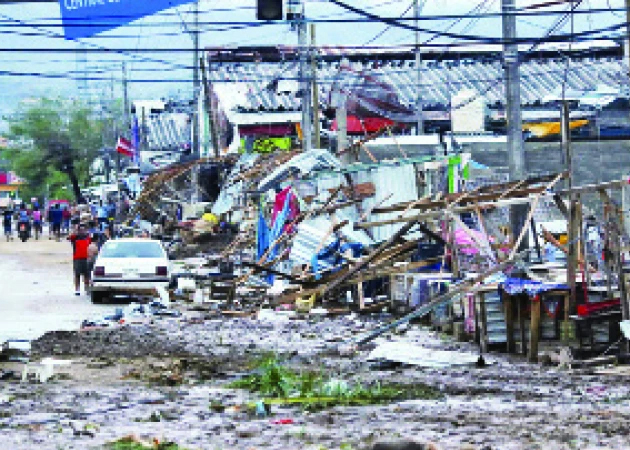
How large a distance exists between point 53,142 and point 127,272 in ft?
252

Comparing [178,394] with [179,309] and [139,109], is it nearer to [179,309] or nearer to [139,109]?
[179,309]

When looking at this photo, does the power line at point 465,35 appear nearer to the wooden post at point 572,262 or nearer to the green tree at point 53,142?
the wooden post at point 572,262

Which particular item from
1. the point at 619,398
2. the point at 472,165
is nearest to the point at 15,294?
the point at 472,165

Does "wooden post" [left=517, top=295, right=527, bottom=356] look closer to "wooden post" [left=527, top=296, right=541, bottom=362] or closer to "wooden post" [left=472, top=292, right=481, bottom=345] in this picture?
"wooden post" [left=527, top=296, right=541, bottom=362]

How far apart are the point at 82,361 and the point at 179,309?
959 centimetres

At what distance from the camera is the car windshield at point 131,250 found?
3147 centimetres

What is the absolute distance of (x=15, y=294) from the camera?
33031 millimetres

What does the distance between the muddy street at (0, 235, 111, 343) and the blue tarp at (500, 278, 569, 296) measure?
8.12m

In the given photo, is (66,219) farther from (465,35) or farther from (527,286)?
(527,286)

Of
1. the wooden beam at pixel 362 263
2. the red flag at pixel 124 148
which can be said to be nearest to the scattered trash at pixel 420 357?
the wooden beam at pixel 362 263

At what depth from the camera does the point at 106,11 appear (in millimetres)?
18875

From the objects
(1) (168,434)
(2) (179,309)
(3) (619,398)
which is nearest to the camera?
(1) (168,434)

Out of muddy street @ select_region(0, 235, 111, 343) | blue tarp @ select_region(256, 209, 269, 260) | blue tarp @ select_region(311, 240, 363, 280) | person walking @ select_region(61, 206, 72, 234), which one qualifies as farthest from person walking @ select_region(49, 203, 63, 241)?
blue tarp @ select_region(311, 240, 363, 280)

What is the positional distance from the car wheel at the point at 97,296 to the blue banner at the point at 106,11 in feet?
38.9
